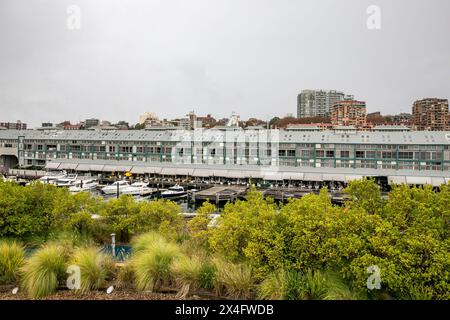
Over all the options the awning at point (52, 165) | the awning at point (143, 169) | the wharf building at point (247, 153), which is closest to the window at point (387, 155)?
the wharf building at point (247, 153)

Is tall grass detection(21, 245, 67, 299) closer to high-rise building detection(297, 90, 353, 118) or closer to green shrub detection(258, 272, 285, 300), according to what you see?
green shrub detection(258, 272, 285, 300)

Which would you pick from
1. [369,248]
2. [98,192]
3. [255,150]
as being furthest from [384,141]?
[369,248]

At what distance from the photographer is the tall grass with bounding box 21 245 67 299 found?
8.18m

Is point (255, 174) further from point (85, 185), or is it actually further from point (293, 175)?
point (85, 185)

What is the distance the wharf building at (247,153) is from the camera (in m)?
45.6

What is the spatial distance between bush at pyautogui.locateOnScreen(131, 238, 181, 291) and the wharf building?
129ft

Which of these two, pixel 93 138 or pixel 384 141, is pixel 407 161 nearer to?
pixel 384 141

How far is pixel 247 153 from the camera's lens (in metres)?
54.1

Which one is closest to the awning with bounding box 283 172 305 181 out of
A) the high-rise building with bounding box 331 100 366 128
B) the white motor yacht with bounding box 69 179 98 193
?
the white motor yacht with bounding box 69 179 98 193

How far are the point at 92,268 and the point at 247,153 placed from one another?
4603cm

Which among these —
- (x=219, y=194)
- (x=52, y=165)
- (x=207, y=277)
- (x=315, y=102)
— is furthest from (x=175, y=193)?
(x=315, y=102)

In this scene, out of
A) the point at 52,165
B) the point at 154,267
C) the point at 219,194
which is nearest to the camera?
the point at 154,267
